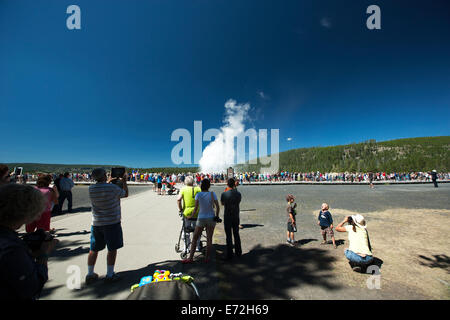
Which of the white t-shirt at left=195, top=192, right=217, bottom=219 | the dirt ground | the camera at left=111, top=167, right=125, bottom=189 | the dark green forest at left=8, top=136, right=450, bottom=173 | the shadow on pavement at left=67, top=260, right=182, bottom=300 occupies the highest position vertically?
the dark green forest at left=8, top=136, right=450, bottom=173

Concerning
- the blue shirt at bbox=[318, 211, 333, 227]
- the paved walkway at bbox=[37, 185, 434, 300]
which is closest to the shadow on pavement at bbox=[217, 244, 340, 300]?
the paved walkway at bbox=[37, 185, 434, 300]

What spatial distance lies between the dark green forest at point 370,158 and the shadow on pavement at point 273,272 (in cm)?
9477

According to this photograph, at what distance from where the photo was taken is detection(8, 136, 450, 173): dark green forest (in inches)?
3231

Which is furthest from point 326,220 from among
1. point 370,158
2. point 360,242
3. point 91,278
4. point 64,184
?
point 370,158

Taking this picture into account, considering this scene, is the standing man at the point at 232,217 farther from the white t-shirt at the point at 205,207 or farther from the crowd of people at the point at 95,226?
the white t-shirt at the point at 205,207

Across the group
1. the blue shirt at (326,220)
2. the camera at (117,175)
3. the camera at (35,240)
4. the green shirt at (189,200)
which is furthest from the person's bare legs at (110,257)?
the blue shirt at (326,220)

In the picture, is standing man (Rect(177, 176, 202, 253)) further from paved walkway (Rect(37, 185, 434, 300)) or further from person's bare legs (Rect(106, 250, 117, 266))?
person's bare legs (Rect(106, 250, 117, 266))

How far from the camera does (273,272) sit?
11.7ft

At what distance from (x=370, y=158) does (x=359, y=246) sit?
128 m

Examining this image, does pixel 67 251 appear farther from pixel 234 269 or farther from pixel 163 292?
pixel 163 292

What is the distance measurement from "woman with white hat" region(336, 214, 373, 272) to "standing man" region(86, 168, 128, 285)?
15.1 ft
